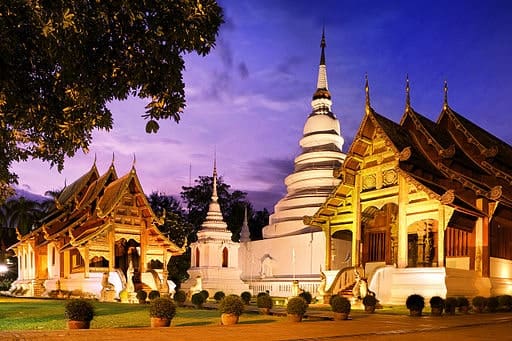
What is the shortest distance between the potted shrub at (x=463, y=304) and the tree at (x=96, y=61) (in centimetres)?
1403

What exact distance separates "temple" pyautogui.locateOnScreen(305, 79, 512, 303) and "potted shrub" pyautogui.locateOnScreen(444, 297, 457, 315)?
1.05 m

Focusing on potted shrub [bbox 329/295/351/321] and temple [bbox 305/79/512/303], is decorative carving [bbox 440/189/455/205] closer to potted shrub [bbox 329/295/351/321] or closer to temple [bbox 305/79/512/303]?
temple [bbox 305/79/512/303]

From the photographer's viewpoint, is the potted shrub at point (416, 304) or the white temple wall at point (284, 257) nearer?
the potted shrub at point (416, 304)

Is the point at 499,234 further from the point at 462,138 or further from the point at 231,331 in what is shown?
the point at 231,331

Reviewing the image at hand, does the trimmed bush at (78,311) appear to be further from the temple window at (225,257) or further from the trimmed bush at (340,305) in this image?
the temple window at (225,257)

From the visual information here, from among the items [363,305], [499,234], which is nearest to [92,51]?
[363,305]

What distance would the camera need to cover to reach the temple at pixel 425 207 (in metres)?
20.9

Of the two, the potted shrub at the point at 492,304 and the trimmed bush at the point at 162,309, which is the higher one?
the trimmed bush at the point at 162,309

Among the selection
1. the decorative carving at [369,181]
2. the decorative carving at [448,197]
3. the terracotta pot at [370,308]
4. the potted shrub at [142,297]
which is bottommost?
the potted shrub at [142,297]

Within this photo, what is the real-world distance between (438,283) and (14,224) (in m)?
40.9

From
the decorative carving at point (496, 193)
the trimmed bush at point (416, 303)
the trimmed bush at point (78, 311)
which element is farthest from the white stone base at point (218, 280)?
the trimmed bush at point (78, 311)

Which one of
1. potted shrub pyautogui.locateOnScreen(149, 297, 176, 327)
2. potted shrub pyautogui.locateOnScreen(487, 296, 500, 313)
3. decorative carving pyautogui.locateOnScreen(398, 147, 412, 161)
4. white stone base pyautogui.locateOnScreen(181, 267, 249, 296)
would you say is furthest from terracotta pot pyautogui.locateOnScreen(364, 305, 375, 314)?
white stone base pyautogui.locateOnScreen(181, 267, 249, 296)

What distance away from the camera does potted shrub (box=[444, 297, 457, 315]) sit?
18.6 meters

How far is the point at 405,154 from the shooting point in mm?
21328
